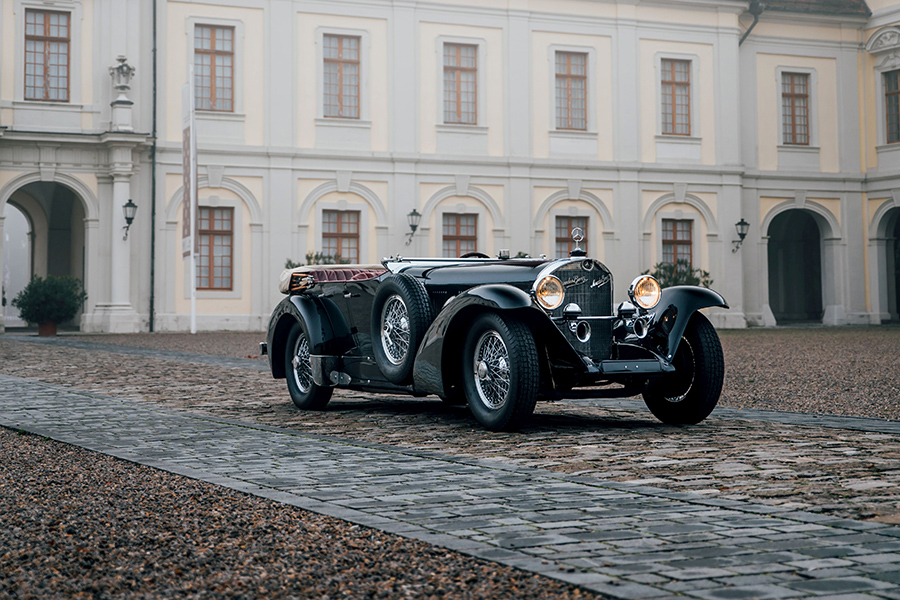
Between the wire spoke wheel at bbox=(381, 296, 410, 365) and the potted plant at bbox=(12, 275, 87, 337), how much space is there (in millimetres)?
17975

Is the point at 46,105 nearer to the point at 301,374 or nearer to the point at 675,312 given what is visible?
the point at 301,374

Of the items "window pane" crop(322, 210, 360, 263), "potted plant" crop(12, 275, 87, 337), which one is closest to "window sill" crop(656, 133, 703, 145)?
"window pane" crop(322, 210, 360, 263)

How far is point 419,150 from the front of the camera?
28.8 m

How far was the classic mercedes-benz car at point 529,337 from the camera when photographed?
6496 millimetres

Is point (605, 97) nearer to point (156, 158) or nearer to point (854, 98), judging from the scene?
point (854, 98)

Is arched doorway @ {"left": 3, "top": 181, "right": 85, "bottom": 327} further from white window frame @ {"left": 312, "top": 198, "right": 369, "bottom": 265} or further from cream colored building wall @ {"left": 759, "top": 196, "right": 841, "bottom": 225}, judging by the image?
cream colored building wall @ {"left": 759, "top": 196, "right": 841, "bottom": 225}

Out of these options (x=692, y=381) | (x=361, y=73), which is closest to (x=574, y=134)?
(x=361, y=73)

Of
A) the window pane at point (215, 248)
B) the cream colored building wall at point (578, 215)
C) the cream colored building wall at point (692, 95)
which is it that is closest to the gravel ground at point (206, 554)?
the window pane at point (215, 248)

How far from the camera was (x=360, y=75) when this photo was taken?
28.6 meters

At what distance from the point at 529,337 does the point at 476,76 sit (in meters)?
24.0

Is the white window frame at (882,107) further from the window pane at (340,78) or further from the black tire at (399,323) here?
the black tire at (399,323)

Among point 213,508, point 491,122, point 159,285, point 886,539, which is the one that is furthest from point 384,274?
point 491,122

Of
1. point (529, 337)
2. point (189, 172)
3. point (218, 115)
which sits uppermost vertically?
point (218, 115)

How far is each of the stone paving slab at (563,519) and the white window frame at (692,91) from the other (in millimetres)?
26340
